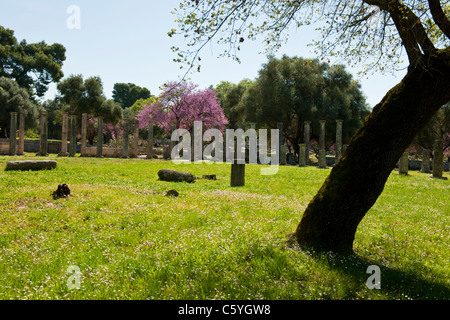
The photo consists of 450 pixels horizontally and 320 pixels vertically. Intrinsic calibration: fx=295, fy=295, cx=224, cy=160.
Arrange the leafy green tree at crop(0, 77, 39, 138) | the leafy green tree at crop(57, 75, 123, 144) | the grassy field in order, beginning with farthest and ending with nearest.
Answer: the leafy green tree at crop(57, 75, 123, 144) < the leafy green tree at crop(0, 77, 39, 138) < the grassy field

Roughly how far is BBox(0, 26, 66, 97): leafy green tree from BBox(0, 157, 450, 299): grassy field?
187 feet

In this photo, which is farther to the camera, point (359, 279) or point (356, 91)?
point (356, 91)

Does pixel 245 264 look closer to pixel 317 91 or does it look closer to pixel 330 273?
pixel 330 273

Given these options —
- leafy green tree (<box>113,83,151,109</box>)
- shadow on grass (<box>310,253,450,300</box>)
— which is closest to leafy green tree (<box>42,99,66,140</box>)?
leafy green tree (<box>113,83,151,109</box>)

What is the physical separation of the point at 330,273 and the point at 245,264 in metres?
1.23

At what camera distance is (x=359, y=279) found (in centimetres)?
407

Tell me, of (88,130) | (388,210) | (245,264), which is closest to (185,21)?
(245,264)

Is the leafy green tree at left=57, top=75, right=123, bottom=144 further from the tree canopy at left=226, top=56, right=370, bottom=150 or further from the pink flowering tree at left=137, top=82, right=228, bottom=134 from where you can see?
the tree canopy at left=226, top=56, right=370, bottom=150

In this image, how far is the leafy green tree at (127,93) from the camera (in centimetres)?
10606

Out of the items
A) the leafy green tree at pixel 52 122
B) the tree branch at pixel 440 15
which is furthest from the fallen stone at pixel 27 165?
the leafy green tree at pixel 52 122

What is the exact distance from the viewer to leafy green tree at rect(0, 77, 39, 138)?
41.7 meters

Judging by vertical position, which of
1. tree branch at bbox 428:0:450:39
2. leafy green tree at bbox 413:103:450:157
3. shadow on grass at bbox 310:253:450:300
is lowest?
shadow on grass at bbox 310:253:450:300

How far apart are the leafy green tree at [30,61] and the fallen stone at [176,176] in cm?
5267

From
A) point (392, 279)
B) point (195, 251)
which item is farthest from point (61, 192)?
point (392, 279)
